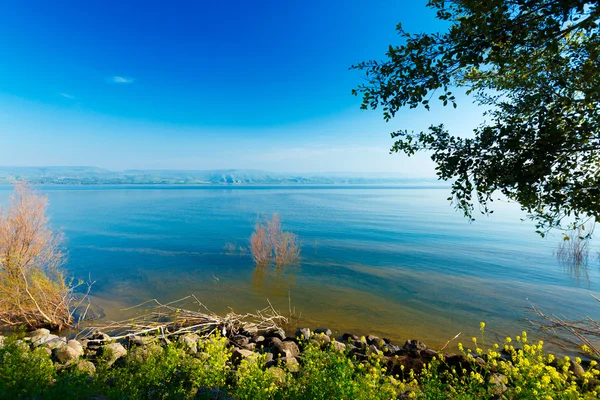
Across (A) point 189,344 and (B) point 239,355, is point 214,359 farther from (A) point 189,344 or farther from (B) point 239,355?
(B) point 239,355

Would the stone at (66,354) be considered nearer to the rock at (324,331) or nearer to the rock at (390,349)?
the rock at (324,331)

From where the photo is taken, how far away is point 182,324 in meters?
10.1

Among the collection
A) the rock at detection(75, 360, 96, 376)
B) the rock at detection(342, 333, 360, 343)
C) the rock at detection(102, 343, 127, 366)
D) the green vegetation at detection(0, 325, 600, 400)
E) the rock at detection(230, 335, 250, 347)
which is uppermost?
the green vegetation at detection(0, 325, 600, 400)

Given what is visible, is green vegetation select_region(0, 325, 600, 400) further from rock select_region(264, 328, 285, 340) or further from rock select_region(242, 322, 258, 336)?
rock select_region(242, 322, 258, 336)

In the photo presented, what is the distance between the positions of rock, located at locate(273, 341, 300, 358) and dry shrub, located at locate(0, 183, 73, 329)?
844cm

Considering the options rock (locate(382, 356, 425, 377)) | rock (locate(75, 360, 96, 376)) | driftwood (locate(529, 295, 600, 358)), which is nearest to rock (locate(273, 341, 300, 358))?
rock (locate(382, 356, 425, 377))

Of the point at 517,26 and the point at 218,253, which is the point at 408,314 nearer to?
the point at 517,26

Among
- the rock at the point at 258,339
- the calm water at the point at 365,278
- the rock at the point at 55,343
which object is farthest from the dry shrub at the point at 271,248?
the rock at the point at 55,343

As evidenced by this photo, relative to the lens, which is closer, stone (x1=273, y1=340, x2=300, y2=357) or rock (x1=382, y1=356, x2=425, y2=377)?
rock (x1=382, y1=356, x2=425, y2=377)

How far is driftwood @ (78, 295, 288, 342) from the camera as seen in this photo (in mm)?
9945

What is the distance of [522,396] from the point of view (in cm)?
454

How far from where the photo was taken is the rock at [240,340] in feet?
32.0

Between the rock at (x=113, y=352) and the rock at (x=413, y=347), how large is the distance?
27.9ft

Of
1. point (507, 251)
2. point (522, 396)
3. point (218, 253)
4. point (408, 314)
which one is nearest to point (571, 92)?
point (522, 396)
